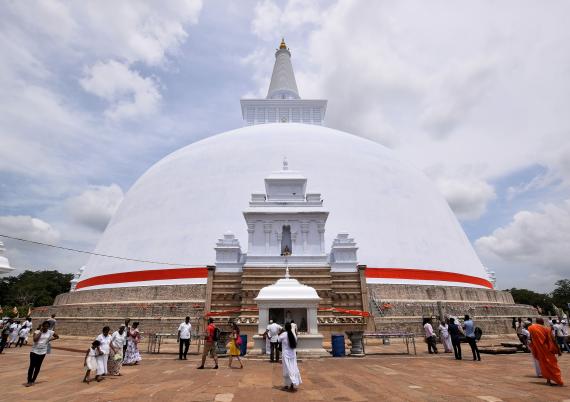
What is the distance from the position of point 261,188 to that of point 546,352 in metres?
16.4

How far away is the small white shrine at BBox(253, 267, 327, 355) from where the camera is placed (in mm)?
10469

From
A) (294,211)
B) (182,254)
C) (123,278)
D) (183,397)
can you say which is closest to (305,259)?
(294,211)

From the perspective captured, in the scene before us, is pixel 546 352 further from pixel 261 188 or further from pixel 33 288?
pixel 33 288

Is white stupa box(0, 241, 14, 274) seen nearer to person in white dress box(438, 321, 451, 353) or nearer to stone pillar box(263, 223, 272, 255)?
stone pillar box(263, 223, 272, 255)

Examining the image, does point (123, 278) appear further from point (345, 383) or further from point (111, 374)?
point (345, 383)

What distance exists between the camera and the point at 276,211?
1797cm

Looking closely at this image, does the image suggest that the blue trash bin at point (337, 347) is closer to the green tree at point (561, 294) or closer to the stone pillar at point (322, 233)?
the stone pillar at point (322, 233)

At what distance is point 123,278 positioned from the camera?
19.3 metres

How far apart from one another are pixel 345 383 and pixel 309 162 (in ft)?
55.9

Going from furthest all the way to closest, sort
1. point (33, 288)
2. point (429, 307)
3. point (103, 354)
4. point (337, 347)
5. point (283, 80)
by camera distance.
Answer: point (33, 288), point (283, 80), point (429, 307), point (337, 347), point (103, 354)

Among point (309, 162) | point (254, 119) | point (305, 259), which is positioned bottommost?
point (305, 259)

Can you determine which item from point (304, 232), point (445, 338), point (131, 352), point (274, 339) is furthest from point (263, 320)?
point (304, 232)

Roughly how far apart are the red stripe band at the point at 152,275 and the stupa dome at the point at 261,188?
6 cm

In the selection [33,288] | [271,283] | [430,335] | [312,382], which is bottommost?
[312,382]
